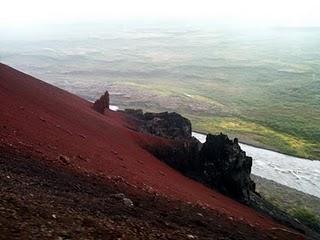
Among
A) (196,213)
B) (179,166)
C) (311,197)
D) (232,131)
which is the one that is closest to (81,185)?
(196,213)

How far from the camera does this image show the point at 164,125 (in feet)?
208

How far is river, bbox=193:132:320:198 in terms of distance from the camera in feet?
242

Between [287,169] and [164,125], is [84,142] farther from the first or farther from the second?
[287,169]

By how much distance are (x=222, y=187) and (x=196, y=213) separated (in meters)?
17.7

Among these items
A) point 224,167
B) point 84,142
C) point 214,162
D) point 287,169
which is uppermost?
point 84,142

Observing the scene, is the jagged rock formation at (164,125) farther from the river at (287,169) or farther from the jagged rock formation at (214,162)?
the river at (287,169)

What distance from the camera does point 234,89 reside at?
182375mm

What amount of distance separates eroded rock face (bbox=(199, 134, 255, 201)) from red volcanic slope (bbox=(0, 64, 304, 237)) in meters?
3.23

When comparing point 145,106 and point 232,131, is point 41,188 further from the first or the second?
point 145,106

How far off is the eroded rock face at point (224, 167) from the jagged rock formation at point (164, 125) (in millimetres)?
12296

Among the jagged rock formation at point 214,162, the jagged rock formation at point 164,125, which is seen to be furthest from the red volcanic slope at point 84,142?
the jagged rock formation at point 164,125

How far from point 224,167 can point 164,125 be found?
62.5 ft

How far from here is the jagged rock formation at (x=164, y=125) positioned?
59.1 m

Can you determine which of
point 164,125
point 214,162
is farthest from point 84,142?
point 164,125
